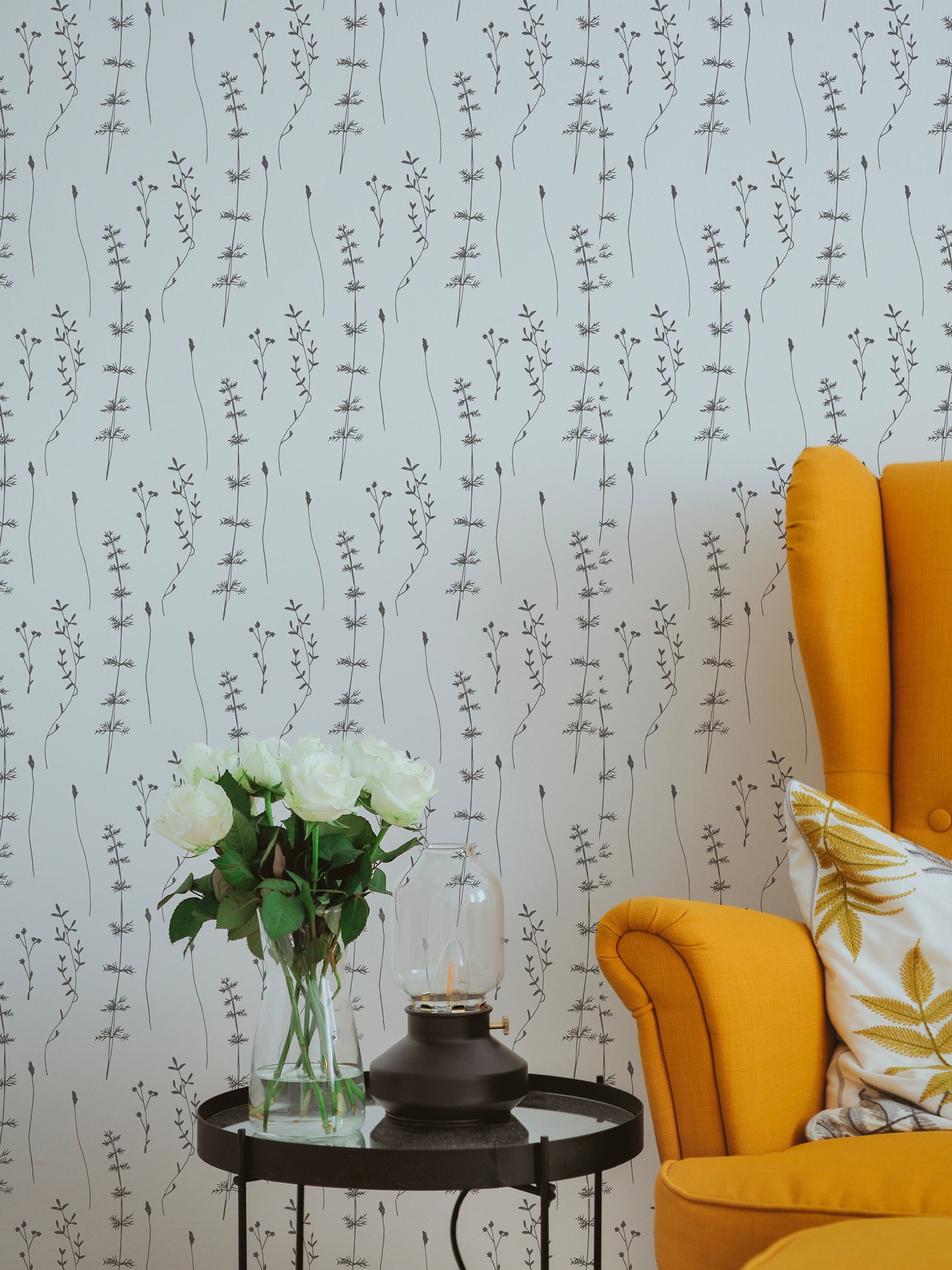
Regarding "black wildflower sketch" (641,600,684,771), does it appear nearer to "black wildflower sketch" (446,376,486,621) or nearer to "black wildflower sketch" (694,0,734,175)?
"black wildflower sketch" (446,376,486,621)

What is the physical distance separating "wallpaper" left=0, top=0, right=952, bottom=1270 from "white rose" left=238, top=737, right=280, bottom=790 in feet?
1.92

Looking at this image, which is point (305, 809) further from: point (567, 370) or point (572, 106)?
point (572, 106)

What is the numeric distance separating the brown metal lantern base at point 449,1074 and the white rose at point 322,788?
0.27 metres

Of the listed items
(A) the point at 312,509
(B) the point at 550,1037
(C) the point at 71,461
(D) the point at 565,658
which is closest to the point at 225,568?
(A) the point at 312,509

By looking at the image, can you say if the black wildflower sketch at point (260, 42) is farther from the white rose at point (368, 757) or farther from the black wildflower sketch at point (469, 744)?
the white rose at point (368, 757)

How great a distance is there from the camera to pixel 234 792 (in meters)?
1.06

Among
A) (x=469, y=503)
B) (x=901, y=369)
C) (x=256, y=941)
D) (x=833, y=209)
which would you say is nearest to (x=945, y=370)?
(x=901, y=369)

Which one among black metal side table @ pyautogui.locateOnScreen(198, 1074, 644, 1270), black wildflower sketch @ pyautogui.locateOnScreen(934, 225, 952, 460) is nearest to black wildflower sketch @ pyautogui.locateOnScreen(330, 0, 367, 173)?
black wildflower sketch @ pyautogui.locateOnScreen(934, 225, 952, 460)

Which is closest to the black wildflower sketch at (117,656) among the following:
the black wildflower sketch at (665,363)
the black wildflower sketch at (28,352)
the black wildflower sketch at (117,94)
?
the black wildflower sketch at (28,352)

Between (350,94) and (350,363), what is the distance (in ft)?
1.45

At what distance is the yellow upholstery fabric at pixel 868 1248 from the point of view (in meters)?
0.70

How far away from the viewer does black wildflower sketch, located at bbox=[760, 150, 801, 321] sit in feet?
5.54

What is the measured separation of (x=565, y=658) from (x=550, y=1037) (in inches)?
22.2

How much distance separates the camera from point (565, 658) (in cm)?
166
